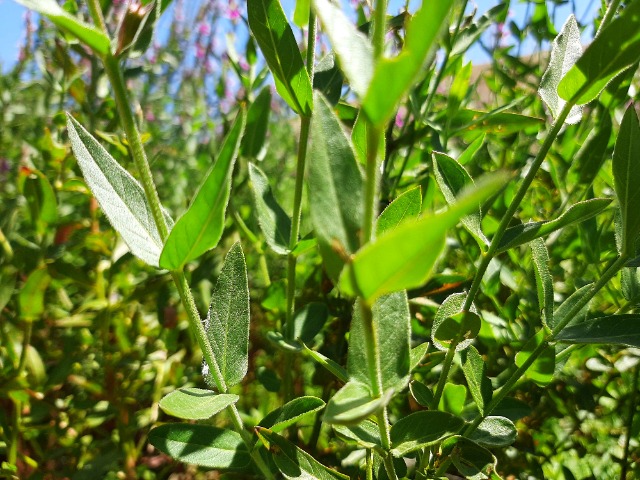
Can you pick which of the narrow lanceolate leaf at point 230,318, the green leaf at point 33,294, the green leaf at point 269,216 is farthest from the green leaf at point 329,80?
the green leaf at point 33,294

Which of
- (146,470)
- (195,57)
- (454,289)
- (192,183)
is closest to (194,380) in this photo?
(146,470)

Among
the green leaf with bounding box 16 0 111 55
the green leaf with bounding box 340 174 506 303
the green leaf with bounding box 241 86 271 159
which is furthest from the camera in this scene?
the green leaf with bounding box 241 86 271 159

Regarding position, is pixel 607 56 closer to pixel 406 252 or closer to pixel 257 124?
pixel 406 252

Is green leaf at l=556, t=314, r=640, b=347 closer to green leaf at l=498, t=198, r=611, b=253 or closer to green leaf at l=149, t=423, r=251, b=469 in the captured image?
green leaf at l=498, t=198, r=611, b=253

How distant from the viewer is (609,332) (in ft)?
1.51

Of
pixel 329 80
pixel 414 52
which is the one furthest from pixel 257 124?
pixel 414 52

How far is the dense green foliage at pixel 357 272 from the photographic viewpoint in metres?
0.31

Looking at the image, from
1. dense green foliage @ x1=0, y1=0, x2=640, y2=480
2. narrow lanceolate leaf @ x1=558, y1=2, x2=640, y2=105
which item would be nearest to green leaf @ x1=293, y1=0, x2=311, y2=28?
dense green foliage @ x1=0, y1=0, x2=640, y2=480

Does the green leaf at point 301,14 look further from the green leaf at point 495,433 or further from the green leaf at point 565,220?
the green leaf at point 495,433

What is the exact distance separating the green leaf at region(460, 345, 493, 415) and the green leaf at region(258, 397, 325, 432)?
142 millimetres

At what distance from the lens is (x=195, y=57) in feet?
10.2

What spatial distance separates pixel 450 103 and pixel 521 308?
313mm

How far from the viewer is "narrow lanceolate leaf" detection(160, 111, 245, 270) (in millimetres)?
353

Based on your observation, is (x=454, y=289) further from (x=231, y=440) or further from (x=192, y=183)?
(x=192, y=183)
